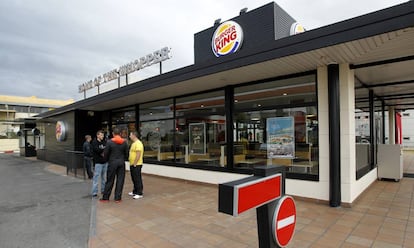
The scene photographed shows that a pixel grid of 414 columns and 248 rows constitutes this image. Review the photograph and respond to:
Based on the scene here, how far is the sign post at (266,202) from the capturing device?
5.03ft

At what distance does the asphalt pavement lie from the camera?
3523 mm

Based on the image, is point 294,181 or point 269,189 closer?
point 269,189

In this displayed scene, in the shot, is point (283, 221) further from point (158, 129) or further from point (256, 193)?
point (158, 129)

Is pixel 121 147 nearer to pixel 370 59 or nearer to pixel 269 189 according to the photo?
pixel 269 189

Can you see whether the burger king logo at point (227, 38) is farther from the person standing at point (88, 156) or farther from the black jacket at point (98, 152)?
the person standing at point (88, 156)

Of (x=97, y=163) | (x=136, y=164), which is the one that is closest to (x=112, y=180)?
(x=136, y=164)

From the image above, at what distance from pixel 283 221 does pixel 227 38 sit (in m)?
8.11

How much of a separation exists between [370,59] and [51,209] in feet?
22.0

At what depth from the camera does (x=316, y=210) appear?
14.8 ft

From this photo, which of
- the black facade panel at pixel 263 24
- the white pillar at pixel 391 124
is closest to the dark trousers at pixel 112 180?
the black facade panel at pixel 263 24

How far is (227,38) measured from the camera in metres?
9.11

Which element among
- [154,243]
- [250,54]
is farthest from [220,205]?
[250,54]

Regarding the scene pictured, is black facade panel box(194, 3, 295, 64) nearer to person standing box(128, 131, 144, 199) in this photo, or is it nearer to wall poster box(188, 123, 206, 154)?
wall poster box(188, 123, 206, 154)

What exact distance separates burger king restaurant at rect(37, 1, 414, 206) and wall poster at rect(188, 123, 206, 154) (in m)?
0.03
